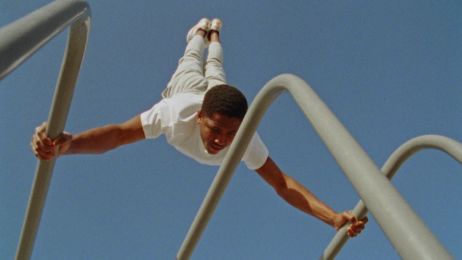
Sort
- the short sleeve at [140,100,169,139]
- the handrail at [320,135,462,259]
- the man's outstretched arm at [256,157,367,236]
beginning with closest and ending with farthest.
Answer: the handrail at [320,135,462,259] → the man's outstretched arm at [256,157,367,236] → the short sleeve at [140,100,169,139]

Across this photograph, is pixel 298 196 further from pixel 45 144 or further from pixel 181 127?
pixel 45 144

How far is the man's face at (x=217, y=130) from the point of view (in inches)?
132

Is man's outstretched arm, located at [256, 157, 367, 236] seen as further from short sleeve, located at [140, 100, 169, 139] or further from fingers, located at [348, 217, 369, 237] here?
short sleeve, located at [140, 100, 169, 139]

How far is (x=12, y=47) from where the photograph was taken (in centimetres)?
99

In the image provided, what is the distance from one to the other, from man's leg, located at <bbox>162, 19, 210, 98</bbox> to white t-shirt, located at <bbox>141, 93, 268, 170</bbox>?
500 mm

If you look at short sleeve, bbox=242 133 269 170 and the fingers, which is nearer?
the fingers

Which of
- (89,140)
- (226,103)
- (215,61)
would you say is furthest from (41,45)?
(215,61)

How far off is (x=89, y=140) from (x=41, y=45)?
1.97m

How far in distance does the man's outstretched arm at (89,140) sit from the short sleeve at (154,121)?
0.12 feet

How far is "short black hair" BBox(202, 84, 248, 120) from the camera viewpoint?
3.34 metres

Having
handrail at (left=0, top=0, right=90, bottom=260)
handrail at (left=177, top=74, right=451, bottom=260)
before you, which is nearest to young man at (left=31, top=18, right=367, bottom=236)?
handrail at (left=0, top=0, right=90, bottom=260)

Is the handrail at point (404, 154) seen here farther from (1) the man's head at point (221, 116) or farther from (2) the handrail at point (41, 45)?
(2) the handrail at point (41, 45)

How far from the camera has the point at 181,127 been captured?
147 inches

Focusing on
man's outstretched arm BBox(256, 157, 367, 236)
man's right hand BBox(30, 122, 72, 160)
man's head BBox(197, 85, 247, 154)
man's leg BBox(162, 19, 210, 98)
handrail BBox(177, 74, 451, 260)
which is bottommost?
handrail BBox(177, 74, 451, 260)
